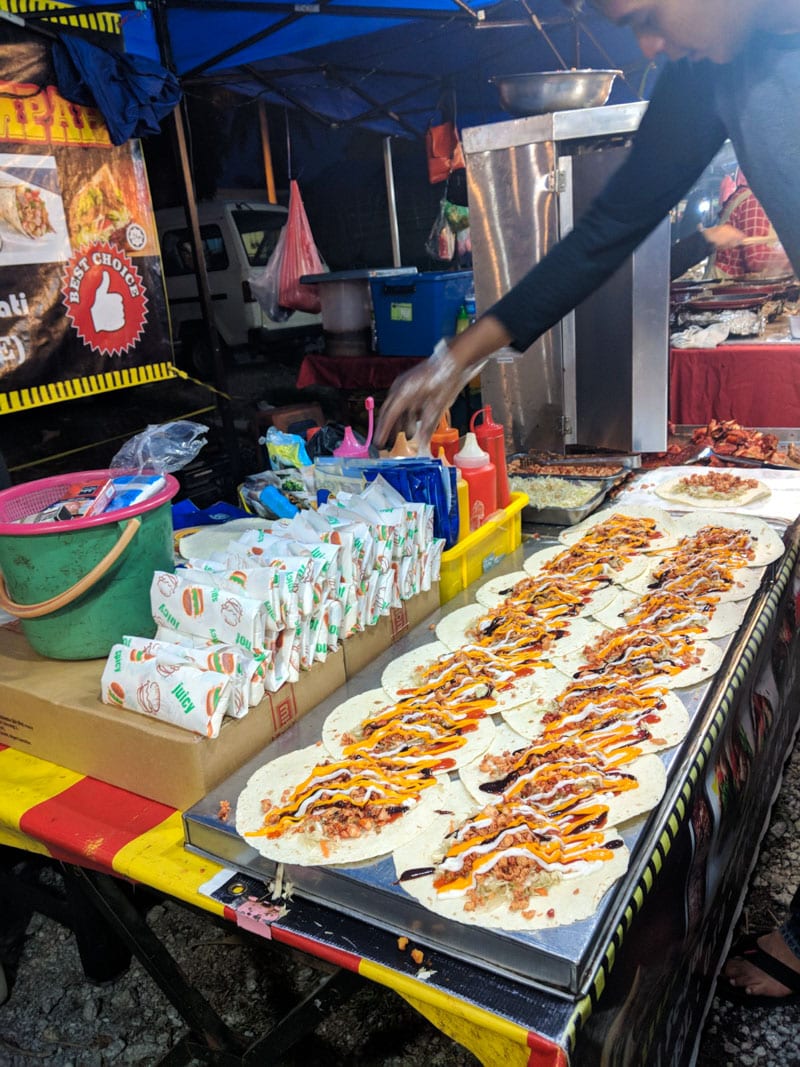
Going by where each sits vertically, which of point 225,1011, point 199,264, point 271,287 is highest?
point 199,264

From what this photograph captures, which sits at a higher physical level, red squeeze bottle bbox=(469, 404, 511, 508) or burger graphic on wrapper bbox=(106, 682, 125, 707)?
red squeeze bottle bbox=(469, 404, 511, 508)

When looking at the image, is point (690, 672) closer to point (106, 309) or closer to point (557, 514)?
point (557, 514)

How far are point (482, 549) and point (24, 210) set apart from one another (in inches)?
137

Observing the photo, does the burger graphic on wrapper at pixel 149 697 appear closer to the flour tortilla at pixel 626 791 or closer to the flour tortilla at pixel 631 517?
the flour tortilla at pixel 626 791

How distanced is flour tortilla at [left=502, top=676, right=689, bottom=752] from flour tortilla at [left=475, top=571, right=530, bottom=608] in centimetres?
46

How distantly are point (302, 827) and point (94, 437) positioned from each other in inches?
288

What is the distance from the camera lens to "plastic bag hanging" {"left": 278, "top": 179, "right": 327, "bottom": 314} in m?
7.17

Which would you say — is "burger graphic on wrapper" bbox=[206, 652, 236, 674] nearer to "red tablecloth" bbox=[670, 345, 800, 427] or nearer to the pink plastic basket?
the pink plastic basket

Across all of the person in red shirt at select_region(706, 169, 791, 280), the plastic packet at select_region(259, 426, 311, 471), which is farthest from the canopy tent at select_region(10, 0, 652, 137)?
the plastic packet at select_region(259, 426, 311, 471)

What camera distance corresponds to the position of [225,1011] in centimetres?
218

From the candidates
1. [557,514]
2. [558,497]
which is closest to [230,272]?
[558,497]

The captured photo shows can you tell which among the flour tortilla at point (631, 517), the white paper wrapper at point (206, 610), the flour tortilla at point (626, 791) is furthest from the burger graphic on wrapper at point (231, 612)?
the flour tortilla at point (631, 517)

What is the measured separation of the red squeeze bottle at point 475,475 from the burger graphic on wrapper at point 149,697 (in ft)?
3.83

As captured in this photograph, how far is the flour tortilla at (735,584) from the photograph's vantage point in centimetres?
205
